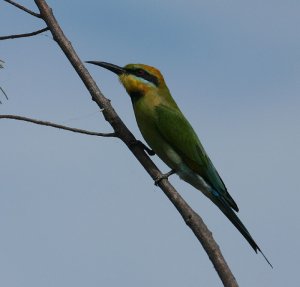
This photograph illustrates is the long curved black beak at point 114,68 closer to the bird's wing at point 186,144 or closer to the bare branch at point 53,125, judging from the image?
the bird's wing at point 186,144

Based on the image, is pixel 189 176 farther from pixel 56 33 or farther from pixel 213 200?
pixel 56 33

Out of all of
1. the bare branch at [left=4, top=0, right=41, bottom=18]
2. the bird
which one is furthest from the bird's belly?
the bare branch at [left=4, top=0, right=41, bottom=18]

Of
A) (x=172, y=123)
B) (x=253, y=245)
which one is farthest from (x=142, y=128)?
(x=253, y=245)

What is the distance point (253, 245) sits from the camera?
2738 mm

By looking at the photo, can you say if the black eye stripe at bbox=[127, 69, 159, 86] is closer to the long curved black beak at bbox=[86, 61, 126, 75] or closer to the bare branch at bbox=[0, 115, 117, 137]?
the long curved black beak at bbox=[86, 61, 126, 75]

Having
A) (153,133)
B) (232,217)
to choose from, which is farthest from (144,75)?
(232,217)

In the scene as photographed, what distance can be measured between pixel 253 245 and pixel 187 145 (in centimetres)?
92

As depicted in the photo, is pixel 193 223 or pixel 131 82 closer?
pixel 193 223

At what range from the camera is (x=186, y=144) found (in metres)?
3.52

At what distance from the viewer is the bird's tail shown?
2755mm

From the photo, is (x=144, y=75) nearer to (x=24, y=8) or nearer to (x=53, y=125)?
(x=24, y=8)

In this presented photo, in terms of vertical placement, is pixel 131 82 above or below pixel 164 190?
above

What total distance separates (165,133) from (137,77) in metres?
0.33

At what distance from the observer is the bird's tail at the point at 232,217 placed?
2.76 metres
